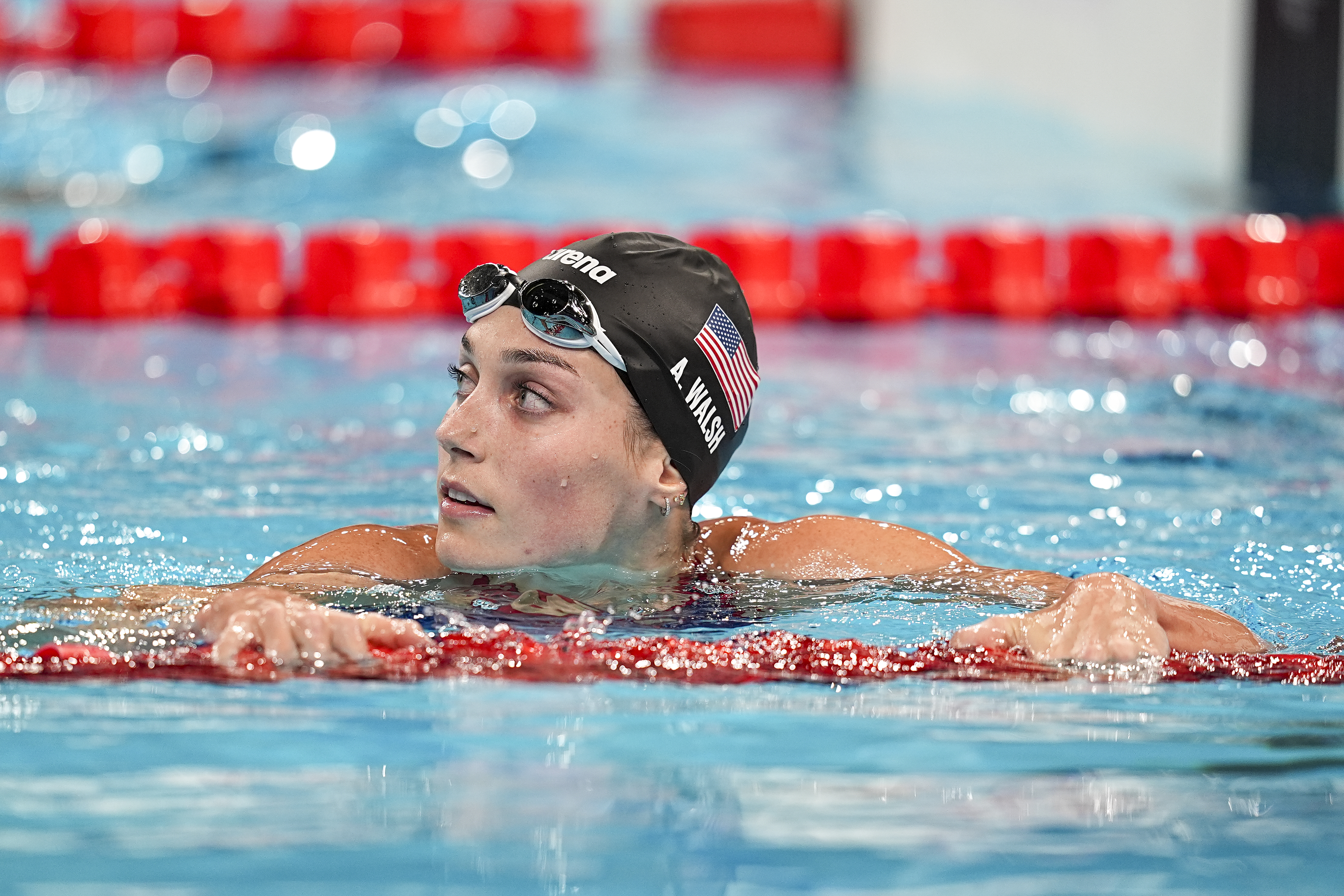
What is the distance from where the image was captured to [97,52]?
1592 cm

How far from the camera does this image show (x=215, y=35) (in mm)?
16172

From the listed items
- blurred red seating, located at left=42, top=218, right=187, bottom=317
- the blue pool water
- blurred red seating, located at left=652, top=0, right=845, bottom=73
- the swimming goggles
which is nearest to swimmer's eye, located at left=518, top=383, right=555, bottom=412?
the swimming goggles

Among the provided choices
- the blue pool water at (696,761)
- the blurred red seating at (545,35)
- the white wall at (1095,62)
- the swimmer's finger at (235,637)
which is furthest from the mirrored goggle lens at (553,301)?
the blurred red seating at (545,35)

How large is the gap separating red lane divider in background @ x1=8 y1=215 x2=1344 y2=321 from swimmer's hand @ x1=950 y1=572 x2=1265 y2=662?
622 centimetres

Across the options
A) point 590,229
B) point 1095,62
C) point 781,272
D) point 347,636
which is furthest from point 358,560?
point 1095,62

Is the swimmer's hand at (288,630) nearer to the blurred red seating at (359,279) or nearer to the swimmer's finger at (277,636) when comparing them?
the swimmer's finger at (277,636)

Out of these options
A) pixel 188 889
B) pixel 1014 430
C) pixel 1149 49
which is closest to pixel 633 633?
pixel 188 889

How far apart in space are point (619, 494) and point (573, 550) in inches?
5.9

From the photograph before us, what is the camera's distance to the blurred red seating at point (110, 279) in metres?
8.76

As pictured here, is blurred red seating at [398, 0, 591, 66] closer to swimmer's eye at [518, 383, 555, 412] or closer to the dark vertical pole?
the dark vertical pole

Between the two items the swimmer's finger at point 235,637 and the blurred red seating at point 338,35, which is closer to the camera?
the swimmer's finger at point 235,637

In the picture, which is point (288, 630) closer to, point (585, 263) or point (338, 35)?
point (585, 263)

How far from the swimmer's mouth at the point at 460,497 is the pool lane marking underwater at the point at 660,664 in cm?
28

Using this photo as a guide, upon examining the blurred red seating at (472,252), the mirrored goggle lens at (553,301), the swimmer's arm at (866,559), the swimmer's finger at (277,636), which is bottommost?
the blurred red seating at (472,252)
